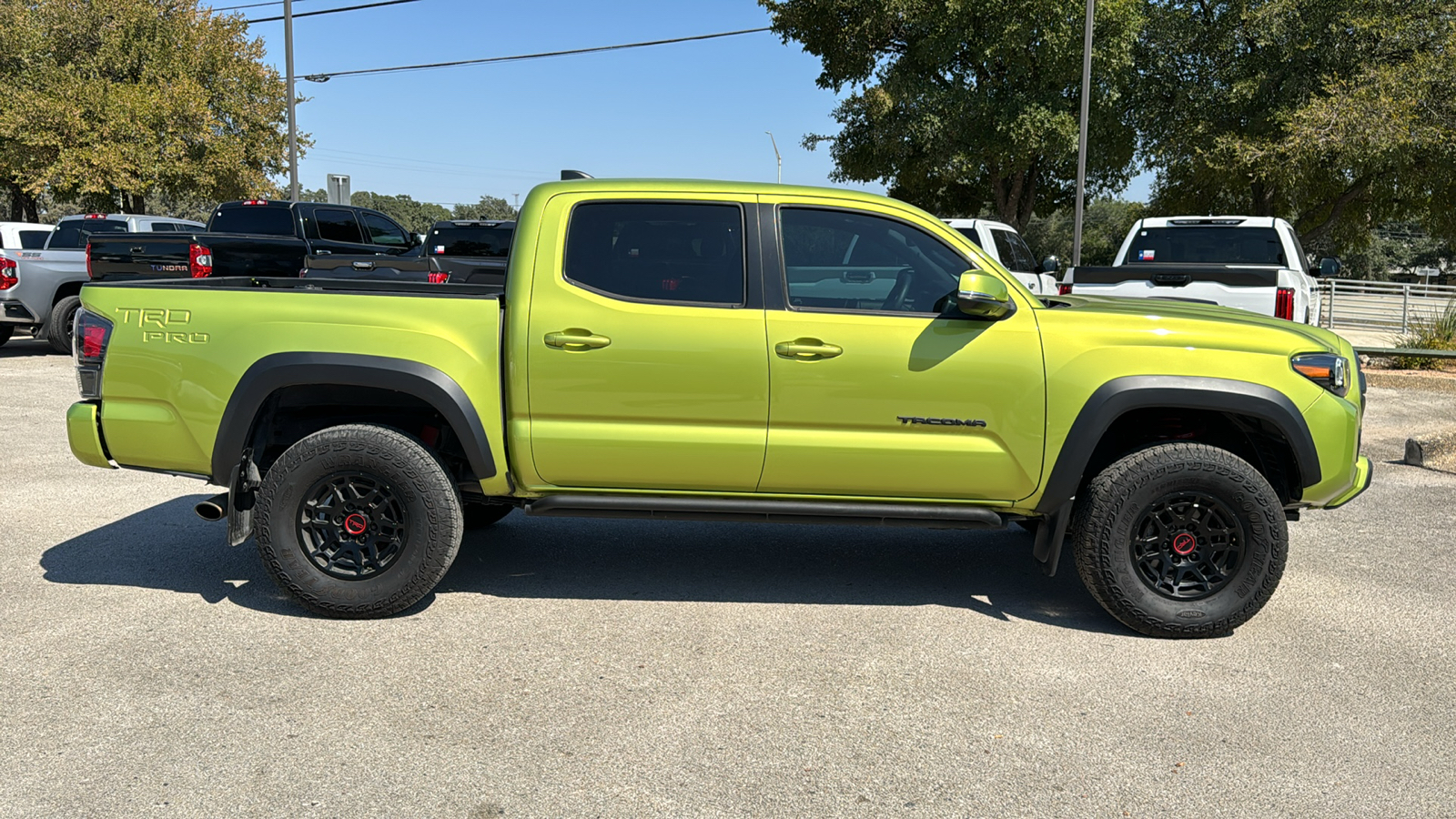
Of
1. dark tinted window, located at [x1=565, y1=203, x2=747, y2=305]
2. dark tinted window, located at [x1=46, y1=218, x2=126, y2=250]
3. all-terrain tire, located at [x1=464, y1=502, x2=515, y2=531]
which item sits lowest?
all-terrain tire, located at [x1=464, y1=502, x2=515, y2=531]

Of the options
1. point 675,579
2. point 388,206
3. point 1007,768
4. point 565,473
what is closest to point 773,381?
point 565,473

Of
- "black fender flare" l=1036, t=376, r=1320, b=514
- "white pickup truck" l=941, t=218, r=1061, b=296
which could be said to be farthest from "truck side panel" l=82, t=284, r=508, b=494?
"white pickup truck" l=941, t=218, r=1061, b=296

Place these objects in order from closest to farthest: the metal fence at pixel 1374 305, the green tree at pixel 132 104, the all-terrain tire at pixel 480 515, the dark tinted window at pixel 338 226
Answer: the all-terrain tire at pixel 480 515
the dark tinted window at pixel 338 226
the metal fence at pixel 1374 305
the green tree at pixel 132 104

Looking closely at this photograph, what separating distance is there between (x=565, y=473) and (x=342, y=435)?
952 mm

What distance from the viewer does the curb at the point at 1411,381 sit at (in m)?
13.9

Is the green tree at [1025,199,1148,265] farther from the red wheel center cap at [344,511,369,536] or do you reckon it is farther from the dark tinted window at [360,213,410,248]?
the red wheel center cap at [344,511,369,536]

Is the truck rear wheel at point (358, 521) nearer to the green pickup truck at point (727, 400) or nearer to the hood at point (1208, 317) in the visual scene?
the green pickup truck at point (727, 400)

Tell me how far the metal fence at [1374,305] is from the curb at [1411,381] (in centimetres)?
739

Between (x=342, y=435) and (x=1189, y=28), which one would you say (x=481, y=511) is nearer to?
(x=342, y=435)

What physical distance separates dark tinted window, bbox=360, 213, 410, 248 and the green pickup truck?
43.6 feet

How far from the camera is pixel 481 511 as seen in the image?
6348mm

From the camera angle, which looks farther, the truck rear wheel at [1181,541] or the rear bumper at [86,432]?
the rear bumper at [86,432]

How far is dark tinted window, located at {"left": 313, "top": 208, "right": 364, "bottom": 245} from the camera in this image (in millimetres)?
16797

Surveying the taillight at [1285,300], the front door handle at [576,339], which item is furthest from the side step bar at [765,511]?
the taillight at [1285,300]
